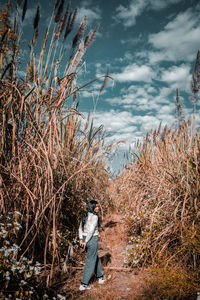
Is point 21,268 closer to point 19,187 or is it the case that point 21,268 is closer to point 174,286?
point 19,187

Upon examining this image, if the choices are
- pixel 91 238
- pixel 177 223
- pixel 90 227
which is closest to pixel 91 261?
pixel 91 238

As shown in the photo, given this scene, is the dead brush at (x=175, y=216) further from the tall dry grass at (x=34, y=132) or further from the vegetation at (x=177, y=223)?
the tall dry grass at (x=34, y=132)

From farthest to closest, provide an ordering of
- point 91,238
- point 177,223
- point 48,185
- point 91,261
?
point 91,238, point 91,261, point 177,223, point 48,185

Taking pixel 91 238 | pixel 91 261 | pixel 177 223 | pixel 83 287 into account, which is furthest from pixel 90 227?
pixel 177 223

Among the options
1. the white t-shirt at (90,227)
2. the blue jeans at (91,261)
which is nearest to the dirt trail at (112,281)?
the blue jeans at (91,261)

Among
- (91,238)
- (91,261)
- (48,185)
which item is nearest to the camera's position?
(48,185)

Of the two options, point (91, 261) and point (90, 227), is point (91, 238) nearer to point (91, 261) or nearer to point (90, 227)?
point (90, 227)

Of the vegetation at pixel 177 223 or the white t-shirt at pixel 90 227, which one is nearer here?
the vegetation at pixel 177 223

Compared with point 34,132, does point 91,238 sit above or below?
below

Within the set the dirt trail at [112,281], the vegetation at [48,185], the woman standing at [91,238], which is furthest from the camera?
the woman standing at [91,238]

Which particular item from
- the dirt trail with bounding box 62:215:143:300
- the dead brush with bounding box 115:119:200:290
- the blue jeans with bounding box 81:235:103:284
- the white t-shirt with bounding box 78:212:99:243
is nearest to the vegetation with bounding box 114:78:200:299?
the dead brush with bounding box 115:119:200:290

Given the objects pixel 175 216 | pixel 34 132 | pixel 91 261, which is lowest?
pixel 91 261

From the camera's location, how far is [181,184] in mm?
2266

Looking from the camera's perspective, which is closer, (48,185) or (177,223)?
(48,185)
